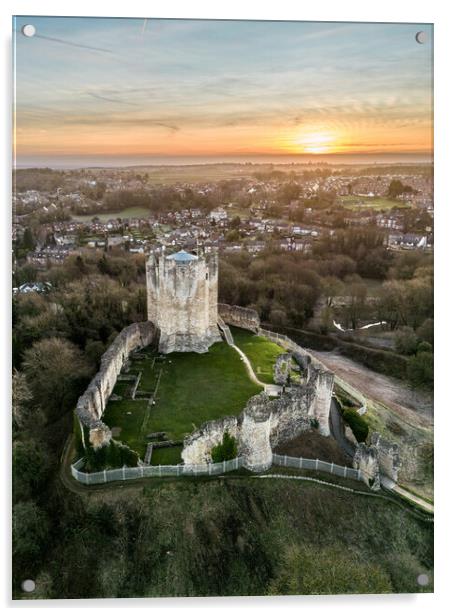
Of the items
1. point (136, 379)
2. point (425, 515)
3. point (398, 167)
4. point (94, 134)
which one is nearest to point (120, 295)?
point (136, 379)

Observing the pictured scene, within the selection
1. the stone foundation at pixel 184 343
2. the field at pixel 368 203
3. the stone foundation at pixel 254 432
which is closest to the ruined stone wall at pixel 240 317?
the stone foundation at pixel 184 343

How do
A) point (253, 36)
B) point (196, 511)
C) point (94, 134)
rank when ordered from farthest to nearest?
point (94, 134)
point (196, 511)
point (253, 36)

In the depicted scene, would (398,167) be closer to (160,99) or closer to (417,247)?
(417,247)

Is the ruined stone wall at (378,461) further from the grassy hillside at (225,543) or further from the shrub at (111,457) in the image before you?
the shrub at (111,457)

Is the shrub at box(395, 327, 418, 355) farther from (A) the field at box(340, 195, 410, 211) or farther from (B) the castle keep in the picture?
(B) the castle keep

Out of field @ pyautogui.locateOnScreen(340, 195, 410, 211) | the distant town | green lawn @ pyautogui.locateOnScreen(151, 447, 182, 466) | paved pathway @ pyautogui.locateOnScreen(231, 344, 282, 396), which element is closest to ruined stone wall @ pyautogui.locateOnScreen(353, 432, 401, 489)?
paved pathway @ pyautogui.locateOnScreen(231, 344, 282, 396)

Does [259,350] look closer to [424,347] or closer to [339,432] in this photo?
[339,432]

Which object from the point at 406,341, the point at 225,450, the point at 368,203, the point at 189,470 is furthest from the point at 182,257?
the point at 406,341
